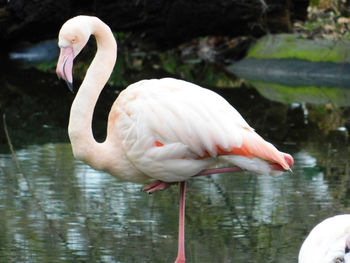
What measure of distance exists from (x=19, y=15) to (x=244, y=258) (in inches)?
331

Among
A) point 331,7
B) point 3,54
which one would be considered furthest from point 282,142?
point 3,54

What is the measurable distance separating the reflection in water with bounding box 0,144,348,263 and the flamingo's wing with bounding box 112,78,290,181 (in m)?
0.62

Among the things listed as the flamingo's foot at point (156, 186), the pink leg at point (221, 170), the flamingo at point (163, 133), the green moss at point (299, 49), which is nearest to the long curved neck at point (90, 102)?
the flamingo at point (163, 133)

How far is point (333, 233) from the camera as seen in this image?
12.2 ft

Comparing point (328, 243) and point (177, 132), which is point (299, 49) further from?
point (328, 243)

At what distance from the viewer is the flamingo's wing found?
418cm

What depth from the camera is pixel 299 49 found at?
40.5 feet

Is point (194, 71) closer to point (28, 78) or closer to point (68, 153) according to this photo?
point (28, 78)

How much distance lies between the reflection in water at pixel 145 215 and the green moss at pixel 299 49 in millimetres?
5470

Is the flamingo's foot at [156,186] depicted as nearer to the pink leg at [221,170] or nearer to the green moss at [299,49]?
the pink leg at [221,170]

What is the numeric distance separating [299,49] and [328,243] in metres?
8.91

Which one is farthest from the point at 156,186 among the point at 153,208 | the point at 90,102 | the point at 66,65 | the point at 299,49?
the point at 299,49

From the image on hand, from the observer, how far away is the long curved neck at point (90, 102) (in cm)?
427

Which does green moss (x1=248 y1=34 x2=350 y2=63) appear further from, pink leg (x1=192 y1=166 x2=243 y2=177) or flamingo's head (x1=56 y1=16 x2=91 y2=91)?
flamingo's head (x1=56 y1=16 x2=91 y2=91)
